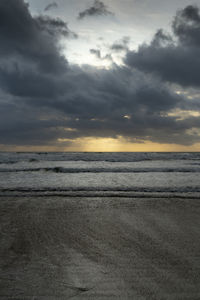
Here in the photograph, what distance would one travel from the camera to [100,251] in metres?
2.62

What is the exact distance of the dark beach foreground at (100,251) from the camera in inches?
77.0

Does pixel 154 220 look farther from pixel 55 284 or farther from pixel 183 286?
pixel 55 284

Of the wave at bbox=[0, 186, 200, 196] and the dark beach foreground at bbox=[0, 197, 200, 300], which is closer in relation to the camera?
the dark beach foreground at bbox=[0, 197, 200, 300]

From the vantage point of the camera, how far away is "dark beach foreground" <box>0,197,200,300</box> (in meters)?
1.96

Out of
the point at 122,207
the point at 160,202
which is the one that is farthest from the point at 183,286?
the point at 160,202

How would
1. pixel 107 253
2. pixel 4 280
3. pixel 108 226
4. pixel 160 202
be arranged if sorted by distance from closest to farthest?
1. pixel 4 280
2. pixel 107 253
3. pixel 108 226
4. pixel 160 202

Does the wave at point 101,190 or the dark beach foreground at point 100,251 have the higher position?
the wave at point 101,190

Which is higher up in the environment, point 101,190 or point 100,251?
point 101,190

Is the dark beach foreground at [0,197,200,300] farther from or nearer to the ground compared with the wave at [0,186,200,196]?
nearer to the ground

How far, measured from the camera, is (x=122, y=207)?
4301 millimetres

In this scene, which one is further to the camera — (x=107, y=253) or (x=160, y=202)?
(x=160, y=202)

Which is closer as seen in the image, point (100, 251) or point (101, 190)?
point (100, 251)

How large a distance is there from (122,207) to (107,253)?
1760 mm

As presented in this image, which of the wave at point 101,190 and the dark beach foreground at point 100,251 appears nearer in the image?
the dark beach foreground at point 100,251
